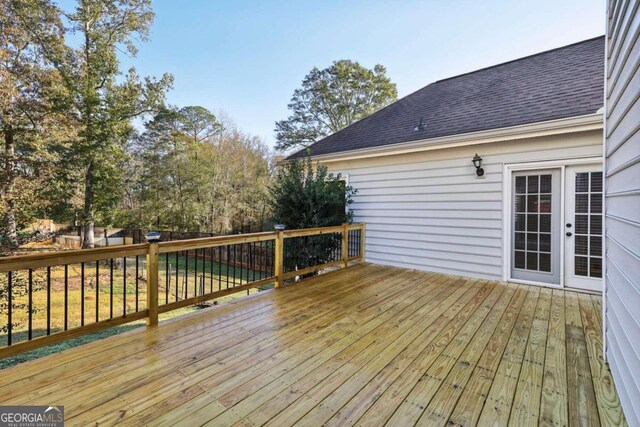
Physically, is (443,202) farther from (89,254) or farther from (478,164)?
(89,254)

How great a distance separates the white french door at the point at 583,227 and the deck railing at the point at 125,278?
324 cm

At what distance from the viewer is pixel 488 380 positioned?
6.64 ft

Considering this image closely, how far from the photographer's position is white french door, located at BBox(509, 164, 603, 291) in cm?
394

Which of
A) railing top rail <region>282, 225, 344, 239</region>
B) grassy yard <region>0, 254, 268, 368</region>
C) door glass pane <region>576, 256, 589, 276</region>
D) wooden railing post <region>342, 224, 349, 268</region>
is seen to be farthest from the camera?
wooden railing post <region>342, 224, 349, 268</region>

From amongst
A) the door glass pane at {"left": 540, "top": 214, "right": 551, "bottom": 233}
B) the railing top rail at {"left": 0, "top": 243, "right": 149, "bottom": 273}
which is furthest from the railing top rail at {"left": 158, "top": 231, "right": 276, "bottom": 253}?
the door glass pane at {"left": 540, "top": 214, "right": 551, "bottom": 233}

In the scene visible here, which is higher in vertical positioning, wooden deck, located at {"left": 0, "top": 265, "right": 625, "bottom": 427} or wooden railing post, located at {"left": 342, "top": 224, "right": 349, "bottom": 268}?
wooden railing post, located at {"left": 342, "top": 224, "right": 349, "bottom": 268}

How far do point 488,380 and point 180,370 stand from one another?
216 centimetres

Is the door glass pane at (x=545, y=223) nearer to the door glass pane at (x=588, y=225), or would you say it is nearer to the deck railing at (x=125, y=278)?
the door glass pane at (x=588, y=225)

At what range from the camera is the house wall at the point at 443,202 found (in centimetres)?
445

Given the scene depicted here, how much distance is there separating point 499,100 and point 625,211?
4.46 m

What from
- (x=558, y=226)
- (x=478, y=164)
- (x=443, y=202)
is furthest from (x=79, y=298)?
(x=558, y=226)

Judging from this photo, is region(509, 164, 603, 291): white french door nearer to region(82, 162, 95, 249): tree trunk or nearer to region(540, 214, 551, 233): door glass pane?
region(540, 214, 551, 233): door glass pane

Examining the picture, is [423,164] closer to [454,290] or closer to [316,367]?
[454,290]

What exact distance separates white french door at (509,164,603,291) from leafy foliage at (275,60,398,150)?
14086 mm
